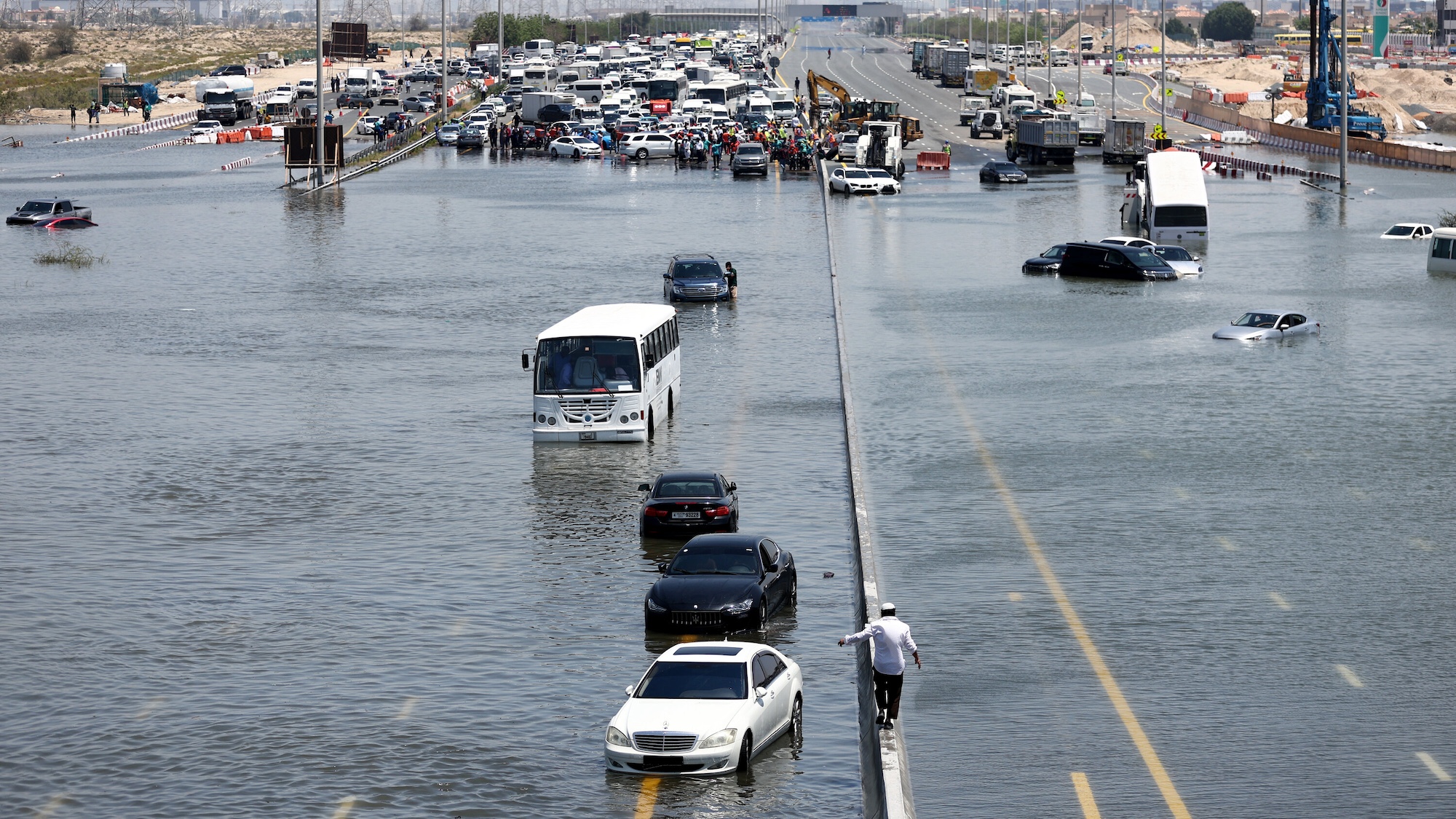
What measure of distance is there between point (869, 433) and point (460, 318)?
20.6 meters

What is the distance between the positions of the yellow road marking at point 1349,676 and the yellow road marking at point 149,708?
49.0ft

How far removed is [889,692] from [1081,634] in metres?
5.71

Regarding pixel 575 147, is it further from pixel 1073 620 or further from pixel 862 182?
pixel 1073 620

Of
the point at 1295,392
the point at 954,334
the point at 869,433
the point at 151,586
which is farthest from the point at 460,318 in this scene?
the point at 151,586

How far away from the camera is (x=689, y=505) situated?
31094mm

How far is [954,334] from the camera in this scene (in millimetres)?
53219

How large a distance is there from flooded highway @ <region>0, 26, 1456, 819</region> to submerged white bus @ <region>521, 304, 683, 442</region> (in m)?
0.60

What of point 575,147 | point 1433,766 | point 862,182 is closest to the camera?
point 1433,766

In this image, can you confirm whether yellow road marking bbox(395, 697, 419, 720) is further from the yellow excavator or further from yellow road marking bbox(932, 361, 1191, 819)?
the yellow excavator

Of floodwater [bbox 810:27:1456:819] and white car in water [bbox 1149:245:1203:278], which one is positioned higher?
white car in water [bbox 1149:245:1203:278]

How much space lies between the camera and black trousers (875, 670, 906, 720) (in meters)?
21.2

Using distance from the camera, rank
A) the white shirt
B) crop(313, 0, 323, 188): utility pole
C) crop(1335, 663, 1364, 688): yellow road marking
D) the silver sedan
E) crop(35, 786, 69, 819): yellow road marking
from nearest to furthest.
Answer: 1. crop(35, 786, 69, 819): yellow road marking
2. the white shirt
3. crop(1335, 663, 1364, 688): yellow road marking
4. the silver sedan
5. crop(313, 0, 323, 188): utility pole

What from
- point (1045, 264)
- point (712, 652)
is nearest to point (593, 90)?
point (1045, 264)

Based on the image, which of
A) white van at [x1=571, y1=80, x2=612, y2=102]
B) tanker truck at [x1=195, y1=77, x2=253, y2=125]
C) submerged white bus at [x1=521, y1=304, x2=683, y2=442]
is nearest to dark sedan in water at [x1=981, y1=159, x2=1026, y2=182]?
white van at [x1=571, y1=80, x2=612, y2=102]
